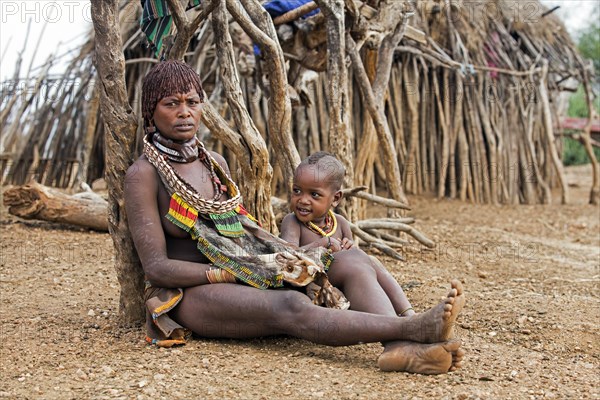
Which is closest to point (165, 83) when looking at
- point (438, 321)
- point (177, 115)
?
point (177, 115)

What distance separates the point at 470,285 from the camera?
4129mm

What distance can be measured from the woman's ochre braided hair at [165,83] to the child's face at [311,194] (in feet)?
2.10

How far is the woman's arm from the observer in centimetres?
263

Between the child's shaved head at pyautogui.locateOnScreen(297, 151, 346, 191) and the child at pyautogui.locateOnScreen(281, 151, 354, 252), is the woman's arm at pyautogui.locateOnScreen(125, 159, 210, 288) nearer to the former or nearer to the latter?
the child at pyautogui.locateOnScreen(281, 151, 354, 252)

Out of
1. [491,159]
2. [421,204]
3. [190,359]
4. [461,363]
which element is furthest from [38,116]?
[461,363]

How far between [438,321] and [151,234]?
3.69 feet

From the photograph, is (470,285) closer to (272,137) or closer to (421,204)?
(272,137)

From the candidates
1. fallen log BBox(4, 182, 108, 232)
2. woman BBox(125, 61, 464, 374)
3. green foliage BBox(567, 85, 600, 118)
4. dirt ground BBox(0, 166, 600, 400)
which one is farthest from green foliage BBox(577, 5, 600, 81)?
woman BBox(125, 61, 464, 374)

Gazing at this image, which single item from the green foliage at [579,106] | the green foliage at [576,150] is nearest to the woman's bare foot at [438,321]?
the green foliage at [576,150]

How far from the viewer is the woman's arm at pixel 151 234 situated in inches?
104

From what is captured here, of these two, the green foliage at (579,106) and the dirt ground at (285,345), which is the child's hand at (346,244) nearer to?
the dirt ground at (285,345)

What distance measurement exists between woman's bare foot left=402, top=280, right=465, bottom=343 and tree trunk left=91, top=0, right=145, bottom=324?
127 cm

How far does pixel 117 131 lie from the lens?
287 cm

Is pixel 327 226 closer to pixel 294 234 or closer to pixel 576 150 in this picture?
pixel 294 234
